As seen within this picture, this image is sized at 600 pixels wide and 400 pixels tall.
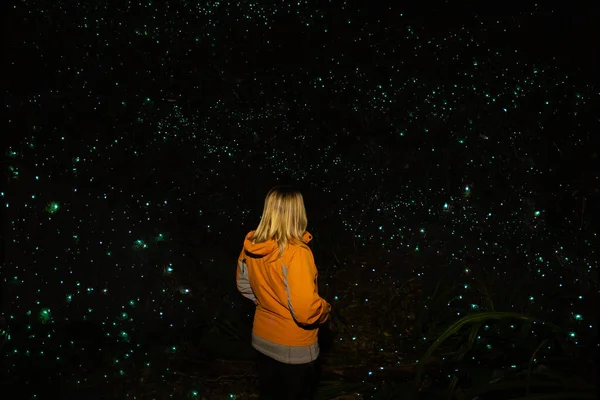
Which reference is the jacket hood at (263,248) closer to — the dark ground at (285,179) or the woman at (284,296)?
the woman at (284,296)

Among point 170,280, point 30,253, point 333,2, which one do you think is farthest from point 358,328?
point 333,2

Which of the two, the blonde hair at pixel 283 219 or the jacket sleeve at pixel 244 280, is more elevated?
the blonde hair at pixel 283 219

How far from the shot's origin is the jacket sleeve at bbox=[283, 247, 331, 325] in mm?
2184

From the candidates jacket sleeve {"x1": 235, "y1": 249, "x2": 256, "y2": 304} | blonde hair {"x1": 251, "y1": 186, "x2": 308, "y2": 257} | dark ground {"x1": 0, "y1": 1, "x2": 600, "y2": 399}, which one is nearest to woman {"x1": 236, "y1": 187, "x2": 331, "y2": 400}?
blonde hair {"x1": 251, "y1": 186, "x2": 308, "y2": 257}

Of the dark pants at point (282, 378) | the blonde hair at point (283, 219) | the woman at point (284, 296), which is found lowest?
the dark pants at point (282, 378)

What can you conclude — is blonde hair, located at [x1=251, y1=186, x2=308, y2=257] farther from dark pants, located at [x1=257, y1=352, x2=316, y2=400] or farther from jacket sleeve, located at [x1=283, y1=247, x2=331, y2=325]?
dark pants, located at [x1=257, y1=352, x2=316, y2=400]

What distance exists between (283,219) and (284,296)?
1.21ft

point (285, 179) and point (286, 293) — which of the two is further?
point (285, 179)

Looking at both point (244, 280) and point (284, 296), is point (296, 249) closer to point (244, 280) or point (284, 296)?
point (284, 296)

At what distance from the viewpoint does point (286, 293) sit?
7.49ft

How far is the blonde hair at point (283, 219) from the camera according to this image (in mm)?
2307

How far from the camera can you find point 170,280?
432 cm

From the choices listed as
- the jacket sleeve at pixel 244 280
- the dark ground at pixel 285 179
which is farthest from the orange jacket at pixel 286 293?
the dark ground at pixel 285 179

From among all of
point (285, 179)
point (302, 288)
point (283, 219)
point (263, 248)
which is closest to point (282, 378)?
point (302, 288)
